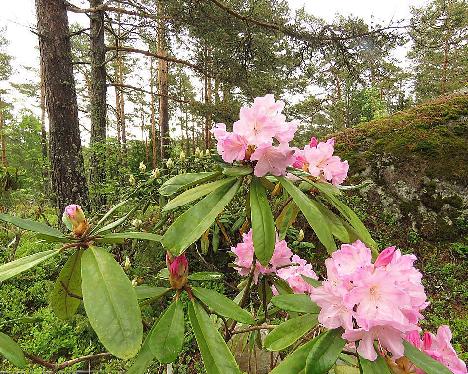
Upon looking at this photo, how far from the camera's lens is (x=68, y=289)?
2.73ft

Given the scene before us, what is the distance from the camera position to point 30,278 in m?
3.36

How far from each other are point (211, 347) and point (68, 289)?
15.0 inches

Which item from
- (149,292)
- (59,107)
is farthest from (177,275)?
(59,107)

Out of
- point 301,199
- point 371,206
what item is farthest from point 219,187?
point 371,206

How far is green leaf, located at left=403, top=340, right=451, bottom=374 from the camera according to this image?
1.74 feet

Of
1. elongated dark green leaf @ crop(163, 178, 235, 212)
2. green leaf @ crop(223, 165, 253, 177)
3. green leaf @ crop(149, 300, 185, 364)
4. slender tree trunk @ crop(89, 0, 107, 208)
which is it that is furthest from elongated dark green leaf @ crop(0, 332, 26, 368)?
slender tree trunk @ crop(89, 0, 107, 208)

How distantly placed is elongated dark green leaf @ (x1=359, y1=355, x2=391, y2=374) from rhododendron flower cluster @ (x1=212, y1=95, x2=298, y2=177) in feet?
1.16

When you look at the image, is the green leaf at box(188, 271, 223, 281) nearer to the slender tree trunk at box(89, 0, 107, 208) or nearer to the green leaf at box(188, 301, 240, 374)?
the green leaf at box(188, 301, 240, 374)

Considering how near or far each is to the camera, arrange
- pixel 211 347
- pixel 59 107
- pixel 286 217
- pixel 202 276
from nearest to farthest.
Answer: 1. pixel 211 347
2. pixel 202 276
3. pixel 286 217
4. pixel 59 107

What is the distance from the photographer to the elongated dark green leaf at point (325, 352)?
518 mm

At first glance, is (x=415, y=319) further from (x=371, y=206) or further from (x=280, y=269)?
(x=371, y=206)

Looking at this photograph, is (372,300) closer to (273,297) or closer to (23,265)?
(273,297)

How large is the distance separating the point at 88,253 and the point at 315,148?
0.56 meters

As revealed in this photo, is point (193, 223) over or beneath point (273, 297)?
over
